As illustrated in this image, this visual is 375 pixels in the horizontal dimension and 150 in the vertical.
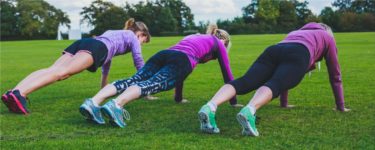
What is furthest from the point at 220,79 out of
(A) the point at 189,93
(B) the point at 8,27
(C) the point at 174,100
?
(B) the point at 8,27

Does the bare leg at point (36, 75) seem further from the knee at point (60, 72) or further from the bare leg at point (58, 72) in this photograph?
the knee at point (60, 72)

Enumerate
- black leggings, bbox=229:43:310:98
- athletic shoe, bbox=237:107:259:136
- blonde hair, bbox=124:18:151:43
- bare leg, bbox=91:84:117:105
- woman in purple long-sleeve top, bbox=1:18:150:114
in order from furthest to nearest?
blonde hair, bbox=124:18:151:43 → woman in purple long-sleeve top, bbox=1:18:150:114 → bare leg, bbox=91:84:117:105 → black leggings, bbox=229:43:310:98 → athletic shoe, bbox=237:107:259:136

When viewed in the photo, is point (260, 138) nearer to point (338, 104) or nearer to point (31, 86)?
point (338, 104)

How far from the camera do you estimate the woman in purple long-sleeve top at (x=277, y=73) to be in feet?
17.2

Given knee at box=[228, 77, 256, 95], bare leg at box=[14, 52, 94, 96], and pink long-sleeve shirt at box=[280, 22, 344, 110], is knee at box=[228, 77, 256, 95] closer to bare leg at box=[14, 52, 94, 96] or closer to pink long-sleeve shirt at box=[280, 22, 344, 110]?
pink long-sleeve shirt at box=[280, 22, 344, 110]

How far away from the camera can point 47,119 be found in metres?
6.46

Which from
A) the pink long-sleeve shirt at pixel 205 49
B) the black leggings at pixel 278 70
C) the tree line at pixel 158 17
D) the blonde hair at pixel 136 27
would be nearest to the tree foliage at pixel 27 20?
the tree line at pixel 158 17

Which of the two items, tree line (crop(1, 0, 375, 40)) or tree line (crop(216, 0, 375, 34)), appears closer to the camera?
tree line (crop(216, 0, 375, 34))

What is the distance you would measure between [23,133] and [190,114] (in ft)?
7.13

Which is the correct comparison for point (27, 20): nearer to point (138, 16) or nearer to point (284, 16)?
point (138, 16)

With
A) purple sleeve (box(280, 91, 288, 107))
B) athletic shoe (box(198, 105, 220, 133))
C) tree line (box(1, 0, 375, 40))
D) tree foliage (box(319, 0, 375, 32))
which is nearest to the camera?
athletic shoe (box(198, 105, 220, 133))

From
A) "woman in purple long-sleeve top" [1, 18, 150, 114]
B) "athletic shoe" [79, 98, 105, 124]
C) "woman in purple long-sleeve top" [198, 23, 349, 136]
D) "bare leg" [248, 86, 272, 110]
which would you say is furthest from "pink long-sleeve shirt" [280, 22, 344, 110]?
"woman in purple long-sleeve top" [1, 18, 150, 114]

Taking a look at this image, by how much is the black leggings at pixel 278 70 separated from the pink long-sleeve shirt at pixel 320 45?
0.18 m

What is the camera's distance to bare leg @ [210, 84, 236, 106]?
17.8 ft
